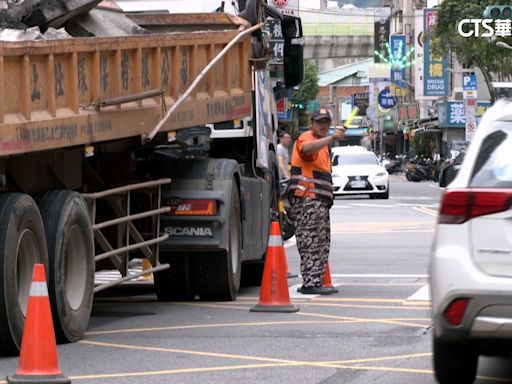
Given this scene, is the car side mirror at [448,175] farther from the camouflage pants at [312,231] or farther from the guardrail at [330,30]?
the guardrail at [330,30]

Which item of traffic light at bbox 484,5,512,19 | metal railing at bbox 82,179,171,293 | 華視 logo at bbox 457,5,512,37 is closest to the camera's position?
metal railing at bbox 82,179,171,293

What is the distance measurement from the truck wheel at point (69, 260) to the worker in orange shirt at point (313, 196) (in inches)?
134

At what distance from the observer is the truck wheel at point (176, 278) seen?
13500 millimetres

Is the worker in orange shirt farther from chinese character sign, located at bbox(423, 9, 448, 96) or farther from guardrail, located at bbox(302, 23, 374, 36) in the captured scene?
guardrail, located at bbox(302, 23, 374, 36)

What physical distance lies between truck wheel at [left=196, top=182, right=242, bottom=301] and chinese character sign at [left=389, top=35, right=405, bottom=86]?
273 ft

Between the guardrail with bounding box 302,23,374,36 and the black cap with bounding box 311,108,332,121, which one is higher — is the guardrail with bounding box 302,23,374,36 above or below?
below

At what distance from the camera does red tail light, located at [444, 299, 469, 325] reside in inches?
297

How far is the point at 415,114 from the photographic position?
4065 inches

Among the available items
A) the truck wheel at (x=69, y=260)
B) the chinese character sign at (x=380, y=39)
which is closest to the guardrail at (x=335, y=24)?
the chinese character sign at (x=380, y=39)

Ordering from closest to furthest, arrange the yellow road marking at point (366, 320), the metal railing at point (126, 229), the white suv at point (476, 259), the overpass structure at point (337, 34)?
the white suv at point (476, 259) → the yellow road marking at point (366, 320) → the metal railing at point (126, 229) → the overpass structure at point (337, 34)

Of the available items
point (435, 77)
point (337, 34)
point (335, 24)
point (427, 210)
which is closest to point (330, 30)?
point (337, 34)

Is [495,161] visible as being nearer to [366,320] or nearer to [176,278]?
[366,320]

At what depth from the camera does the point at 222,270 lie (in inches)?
528

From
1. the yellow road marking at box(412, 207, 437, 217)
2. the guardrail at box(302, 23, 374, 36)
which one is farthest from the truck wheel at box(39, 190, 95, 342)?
the guardrail at box(302, 23, 374, 36)
